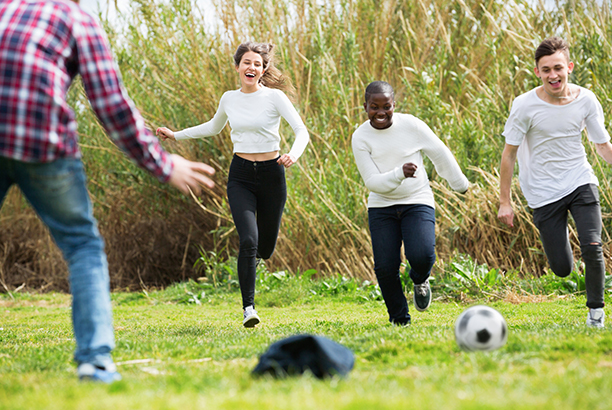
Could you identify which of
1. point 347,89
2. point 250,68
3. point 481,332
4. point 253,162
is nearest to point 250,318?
point 253,162

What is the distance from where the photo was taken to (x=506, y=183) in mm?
5395

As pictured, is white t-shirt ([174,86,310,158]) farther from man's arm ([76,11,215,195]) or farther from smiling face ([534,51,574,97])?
man's arm ([76,11,215,195])

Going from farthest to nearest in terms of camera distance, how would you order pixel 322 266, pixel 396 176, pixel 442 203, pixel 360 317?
1. pixel 322 266
2. pixel 442 203
3. pixel 360 317
4. pixel 396 176

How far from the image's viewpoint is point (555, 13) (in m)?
9.85

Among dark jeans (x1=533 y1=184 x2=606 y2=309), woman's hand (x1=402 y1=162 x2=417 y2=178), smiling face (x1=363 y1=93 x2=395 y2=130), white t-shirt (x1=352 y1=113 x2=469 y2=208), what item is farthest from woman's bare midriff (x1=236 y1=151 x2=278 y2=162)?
dark jeans (x1=533 y1=184 x2=606 y2=309)

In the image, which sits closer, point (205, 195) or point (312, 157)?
point (312, 157)

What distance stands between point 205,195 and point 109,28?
343 centimetres

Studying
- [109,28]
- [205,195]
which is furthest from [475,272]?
[109,28]

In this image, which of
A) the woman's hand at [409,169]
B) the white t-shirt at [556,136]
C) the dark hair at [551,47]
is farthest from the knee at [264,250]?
the dark hair at [551,47]

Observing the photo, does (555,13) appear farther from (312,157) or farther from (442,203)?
(312,157)

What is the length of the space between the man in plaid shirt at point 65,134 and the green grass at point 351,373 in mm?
349

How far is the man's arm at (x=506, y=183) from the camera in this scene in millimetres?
5277

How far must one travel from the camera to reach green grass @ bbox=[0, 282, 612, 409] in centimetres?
240

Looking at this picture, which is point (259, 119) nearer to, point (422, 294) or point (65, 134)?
point (422, 294)
